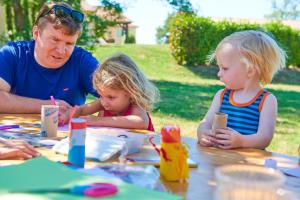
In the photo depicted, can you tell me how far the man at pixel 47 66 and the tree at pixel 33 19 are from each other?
4.31 metres

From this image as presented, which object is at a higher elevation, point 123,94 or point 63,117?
point 123,94

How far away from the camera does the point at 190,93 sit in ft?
33.2

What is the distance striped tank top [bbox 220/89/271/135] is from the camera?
2.39 m

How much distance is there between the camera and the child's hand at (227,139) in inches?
83.0

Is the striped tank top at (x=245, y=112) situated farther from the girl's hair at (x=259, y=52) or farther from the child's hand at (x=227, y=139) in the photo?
the child's hand at (x=227, y=139)

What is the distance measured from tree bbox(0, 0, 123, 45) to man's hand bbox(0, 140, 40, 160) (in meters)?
5.61

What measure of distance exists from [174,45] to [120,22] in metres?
6.98

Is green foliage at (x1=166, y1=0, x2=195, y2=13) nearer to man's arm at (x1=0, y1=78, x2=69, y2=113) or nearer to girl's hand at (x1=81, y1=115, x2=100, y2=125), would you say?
man's arm at (x1=0, y1=78, x2=69, y2=113)

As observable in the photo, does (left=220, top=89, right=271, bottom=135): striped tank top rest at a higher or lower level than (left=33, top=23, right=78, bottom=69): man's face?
lower

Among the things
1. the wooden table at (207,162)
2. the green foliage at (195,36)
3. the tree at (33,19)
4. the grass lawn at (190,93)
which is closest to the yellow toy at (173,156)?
the wooden table at (207,162)

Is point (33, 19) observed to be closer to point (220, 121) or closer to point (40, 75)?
point (40, 75)

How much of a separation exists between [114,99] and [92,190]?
1.31 m

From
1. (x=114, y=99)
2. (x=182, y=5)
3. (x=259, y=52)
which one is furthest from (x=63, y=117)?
(x=182, y=5)

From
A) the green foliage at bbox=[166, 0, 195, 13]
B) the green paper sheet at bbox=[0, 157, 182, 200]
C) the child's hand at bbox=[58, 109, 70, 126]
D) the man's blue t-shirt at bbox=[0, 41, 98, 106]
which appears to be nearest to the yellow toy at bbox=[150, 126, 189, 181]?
the green paper sheet at bbox=[0, 157, 182, 200]
